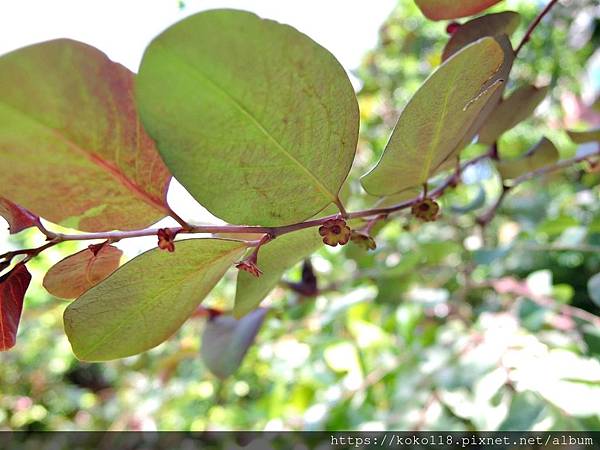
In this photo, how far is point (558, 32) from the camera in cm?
123

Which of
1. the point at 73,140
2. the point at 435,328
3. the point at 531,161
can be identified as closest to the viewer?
the point at 73,140

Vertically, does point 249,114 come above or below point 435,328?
above

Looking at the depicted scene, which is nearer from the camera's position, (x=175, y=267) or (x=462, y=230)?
(x=175, y=267)

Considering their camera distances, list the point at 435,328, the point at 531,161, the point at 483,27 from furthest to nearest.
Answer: the point at 435,328 < the point at 531,161 < the point at 483,27

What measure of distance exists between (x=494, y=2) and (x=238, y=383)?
46.3 inches

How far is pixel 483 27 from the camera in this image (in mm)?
296

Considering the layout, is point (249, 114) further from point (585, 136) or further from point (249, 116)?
point (585, 136)

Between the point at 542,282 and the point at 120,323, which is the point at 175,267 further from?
the point at 542,282

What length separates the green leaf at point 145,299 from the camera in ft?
0.80

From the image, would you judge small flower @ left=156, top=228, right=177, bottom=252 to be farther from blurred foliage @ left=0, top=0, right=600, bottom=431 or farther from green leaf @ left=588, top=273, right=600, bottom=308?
green leaf @ left=588, top=273, right=600, bottom=308

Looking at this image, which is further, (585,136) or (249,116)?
(585,136)

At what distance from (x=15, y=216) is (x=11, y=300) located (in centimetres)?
4

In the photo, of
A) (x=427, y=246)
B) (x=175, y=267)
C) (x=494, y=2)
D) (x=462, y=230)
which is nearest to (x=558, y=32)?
(x=462, y=230)

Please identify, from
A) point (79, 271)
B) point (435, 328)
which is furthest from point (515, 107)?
point (435, 328)
